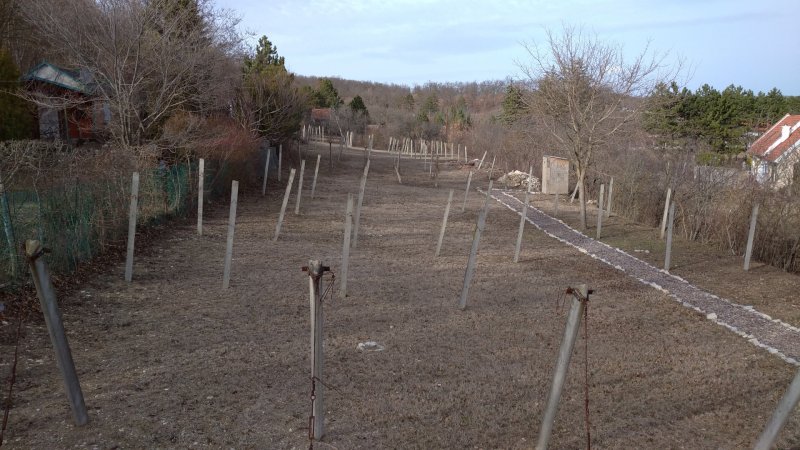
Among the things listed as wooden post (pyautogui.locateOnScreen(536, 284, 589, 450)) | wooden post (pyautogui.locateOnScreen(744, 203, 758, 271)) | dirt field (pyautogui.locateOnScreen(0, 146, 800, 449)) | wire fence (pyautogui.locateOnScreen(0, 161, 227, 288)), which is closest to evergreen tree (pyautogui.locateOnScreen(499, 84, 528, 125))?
wooden post (pyautogui.locateOnScreen(744, 203, 758, 271))

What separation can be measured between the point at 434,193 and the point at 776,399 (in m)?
19.8

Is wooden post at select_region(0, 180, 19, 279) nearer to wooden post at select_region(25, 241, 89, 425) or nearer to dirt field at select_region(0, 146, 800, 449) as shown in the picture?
dirt field at select_region(0, 146, 800, 449)

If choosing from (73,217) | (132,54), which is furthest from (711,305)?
(132,54)

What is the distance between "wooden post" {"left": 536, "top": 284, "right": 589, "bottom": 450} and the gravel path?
3786mm

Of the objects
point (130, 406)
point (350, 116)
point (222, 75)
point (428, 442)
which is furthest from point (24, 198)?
point (350, 116)

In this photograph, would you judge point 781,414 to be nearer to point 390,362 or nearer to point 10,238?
point 390,362

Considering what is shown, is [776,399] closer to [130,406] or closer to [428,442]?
[428,442]

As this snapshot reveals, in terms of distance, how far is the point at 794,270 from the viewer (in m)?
12.1

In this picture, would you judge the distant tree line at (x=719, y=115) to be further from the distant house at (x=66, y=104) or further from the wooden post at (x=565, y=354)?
the wooden post at (x=565, y=354)

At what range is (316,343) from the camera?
3781 millimetres

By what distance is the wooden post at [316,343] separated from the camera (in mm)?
3551

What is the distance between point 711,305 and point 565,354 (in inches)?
235

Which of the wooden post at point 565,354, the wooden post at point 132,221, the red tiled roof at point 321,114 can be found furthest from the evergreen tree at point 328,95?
the wooden post at point 565,354

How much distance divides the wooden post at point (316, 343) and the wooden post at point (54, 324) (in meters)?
1.64
